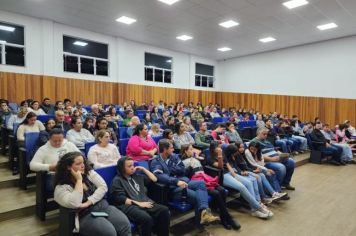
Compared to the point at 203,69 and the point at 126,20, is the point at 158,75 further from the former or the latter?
the point at 126,20

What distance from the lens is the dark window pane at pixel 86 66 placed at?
8523mm

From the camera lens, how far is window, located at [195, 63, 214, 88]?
1289cm

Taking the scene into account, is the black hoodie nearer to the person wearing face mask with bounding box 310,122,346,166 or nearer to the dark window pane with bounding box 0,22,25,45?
the person wearing face mask with bounding box 310,122,346,166

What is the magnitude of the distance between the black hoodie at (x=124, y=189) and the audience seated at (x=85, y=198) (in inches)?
5.3

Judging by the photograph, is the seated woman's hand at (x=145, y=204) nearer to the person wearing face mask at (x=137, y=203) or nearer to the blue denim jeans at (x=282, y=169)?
the person wearing face mask at (x=137, y=203)

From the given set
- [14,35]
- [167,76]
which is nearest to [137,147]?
[14,35]

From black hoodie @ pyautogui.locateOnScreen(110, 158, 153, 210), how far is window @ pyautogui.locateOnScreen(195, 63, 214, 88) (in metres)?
10.6

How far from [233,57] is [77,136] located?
1073 cm

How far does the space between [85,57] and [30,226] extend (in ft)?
23.3

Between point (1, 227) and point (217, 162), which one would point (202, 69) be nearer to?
point (217, 162)

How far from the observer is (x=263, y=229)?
2.96 meters

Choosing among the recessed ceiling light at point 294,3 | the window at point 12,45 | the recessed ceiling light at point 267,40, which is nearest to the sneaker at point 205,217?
the recessed ceiling light at point 294,3

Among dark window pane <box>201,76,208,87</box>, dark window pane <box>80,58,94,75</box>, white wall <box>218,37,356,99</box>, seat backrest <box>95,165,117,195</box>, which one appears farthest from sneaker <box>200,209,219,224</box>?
dark window pane <box>201,76,208,87</box>

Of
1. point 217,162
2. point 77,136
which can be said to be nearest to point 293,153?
point 217,162
